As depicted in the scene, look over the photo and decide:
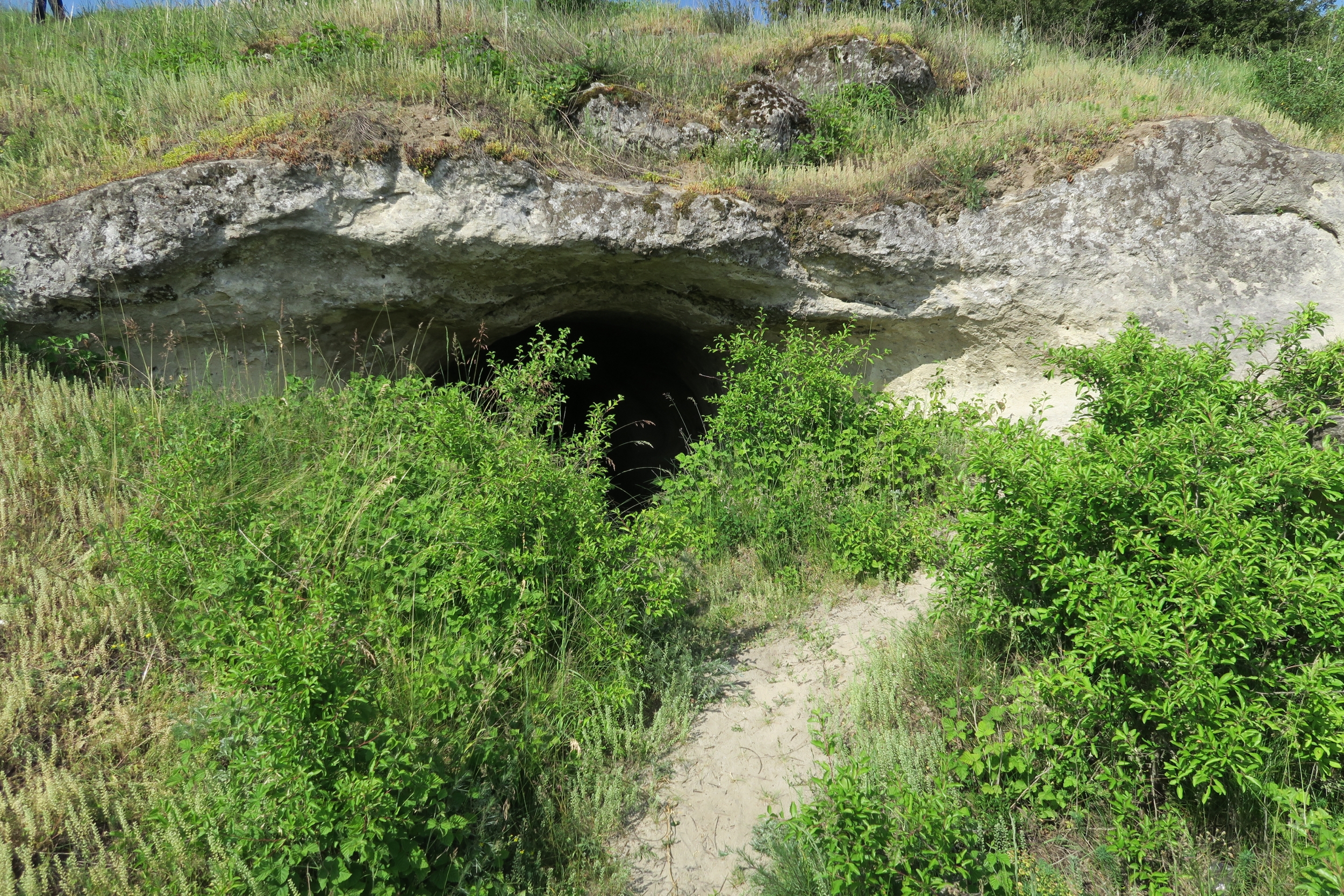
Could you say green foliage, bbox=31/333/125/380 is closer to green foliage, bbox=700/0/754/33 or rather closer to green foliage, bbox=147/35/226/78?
green foliage, bbox=147/35/226/78

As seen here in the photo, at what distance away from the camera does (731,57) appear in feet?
31.7

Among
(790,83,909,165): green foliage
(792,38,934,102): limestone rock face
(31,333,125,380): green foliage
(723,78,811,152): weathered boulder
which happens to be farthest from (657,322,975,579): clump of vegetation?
(31,333,125,380): green foliage

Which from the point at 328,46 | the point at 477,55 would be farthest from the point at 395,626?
the point at 328,46

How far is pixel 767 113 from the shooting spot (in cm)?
812

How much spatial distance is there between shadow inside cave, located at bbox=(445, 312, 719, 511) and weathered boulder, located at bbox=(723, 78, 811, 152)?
227cm

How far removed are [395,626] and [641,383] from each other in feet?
30.3

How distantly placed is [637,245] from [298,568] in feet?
13.7

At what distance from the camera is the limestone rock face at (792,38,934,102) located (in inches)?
349

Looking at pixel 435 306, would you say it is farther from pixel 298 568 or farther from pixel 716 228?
pixel 298 568

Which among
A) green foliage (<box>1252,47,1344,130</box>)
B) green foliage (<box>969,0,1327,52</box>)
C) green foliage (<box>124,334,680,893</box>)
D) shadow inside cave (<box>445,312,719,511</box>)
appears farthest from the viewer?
green foliage (<box>969,0,1327,52</box>)

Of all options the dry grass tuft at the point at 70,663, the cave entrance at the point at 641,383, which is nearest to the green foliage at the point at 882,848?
the dry grass tuft at the point at 70,663

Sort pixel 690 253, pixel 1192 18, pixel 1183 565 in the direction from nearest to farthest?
1. pixel 1183 565
2. pixel 690 253
3. pixel 1192 18

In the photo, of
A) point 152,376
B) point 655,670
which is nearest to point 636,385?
point 152,376

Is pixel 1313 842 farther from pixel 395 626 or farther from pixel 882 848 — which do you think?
pixel 395 626
